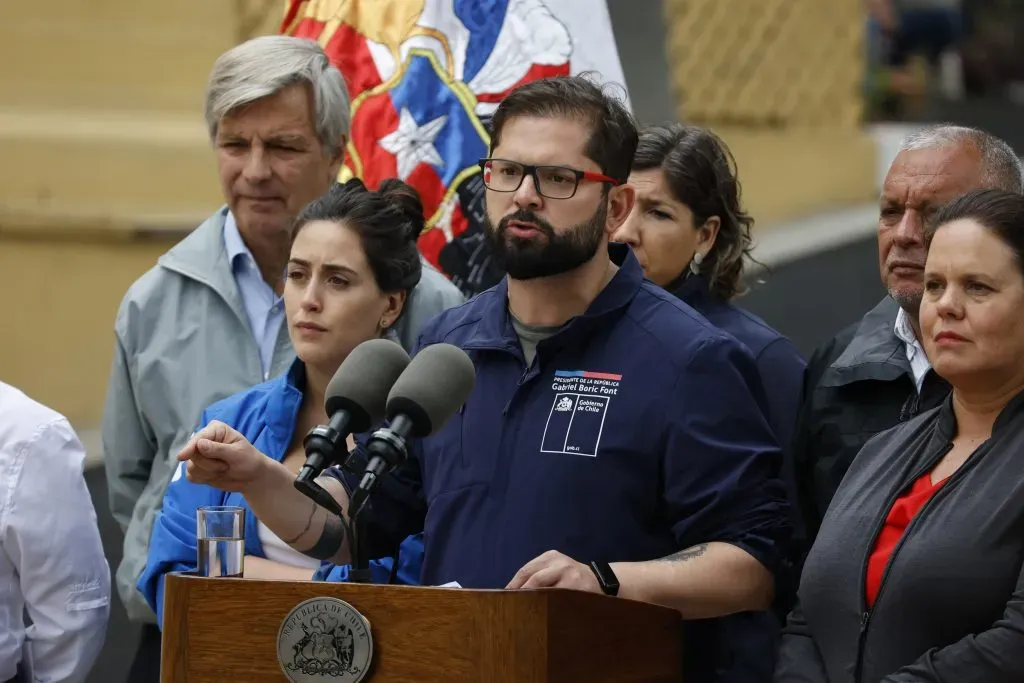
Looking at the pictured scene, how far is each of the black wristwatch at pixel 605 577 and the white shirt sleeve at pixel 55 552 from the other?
4.25 ft

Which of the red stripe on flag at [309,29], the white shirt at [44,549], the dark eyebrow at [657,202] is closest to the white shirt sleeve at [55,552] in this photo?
the white shirt at [44,549]

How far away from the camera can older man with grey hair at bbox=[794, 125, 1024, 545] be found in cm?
386

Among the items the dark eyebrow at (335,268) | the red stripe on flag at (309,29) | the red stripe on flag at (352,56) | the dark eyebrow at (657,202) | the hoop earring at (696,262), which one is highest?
the red stripe on flag at (309,29)

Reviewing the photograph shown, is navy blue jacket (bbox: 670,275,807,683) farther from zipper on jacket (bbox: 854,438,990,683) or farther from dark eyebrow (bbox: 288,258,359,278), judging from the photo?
dark eyebrow (bbox: 288,258,359,278)

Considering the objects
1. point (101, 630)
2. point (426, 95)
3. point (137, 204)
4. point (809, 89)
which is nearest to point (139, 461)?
point (101, 630)

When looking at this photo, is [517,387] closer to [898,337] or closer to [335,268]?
[335,268]

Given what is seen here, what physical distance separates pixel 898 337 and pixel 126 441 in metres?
1.89

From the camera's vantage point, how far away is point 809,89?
380 inches

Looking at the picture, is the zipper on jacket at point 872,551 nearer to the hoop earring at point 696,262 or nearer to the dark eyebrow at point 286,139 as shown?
the hoop earring at point 696,262

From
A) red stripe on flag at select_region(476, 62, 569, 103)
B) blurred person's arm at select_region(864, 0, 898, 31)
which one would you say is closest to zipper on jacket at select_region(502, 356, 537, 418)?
red stripe on flag at select_region(476, 62, 569, 103)

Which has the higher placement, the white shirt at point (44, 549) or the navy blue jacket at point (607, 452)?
the navy blue jacket at point (607, 452)

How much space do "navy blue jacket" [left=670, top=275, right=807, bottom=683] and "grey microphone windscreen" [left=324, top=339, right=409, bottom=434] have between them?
93cm

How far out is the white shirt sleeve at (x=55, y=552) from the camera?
3.86 m

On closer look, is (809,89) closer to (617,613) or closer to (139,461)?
(139,461)
